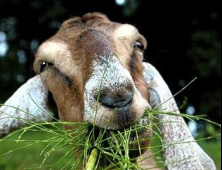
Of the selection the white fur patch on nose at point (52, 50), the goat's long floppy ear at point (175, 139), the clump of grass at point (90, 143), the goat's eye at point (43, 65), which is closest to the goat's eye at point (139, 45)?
the goat's long floppy ear at point (175, 139)

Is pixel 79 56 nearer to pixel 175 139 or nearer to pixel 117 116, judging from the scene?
pixel 117 116

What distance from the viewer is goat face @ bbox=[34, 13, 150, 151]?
12.4ft

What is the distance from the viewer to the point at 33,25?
48.4 feet

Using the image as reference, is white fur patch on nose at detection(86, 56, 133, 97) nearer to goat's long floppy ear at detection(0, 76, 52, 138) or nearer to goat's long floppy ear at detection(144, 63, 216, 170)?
goat's long floppy ear at detection(144, 63, 216, 170)

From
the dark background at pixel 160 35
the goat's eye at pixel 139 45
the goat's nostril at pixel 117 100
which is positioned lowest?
the goat's nostril at pixel 117 100

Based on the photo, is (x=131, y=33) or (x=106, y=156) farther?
(x=131, y=33)

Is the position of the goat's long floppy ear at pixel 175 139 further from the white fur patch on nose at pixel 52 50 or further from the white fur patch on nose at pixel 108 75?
the white fur patch on nose at pixel 52 50

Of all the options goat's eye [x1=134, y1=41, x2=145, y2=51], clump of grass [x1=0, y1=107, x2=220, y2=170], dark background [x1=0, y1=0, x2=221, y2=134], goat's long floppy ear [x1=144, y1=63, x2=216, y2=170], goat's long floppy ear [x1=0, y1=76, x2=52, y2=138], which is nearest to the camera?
clump of grass [x1=0, y1=107, x2=220, y2=170]

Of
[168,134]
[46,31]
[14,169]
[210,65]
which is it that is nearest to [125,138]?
[168,134]

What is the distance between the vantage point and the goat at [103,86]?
380 cm

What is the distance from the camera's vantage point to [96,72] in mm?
Answer: 4039

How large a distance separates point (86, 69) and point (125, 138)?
67cm

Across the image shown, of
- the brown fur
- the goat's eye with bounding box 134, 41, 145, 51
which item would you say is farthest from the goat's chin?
the goat's eye with bounding box 134, 41, 145, 51

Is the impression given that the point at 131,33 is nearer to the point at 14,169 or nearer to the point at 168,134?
the point at 168,134
